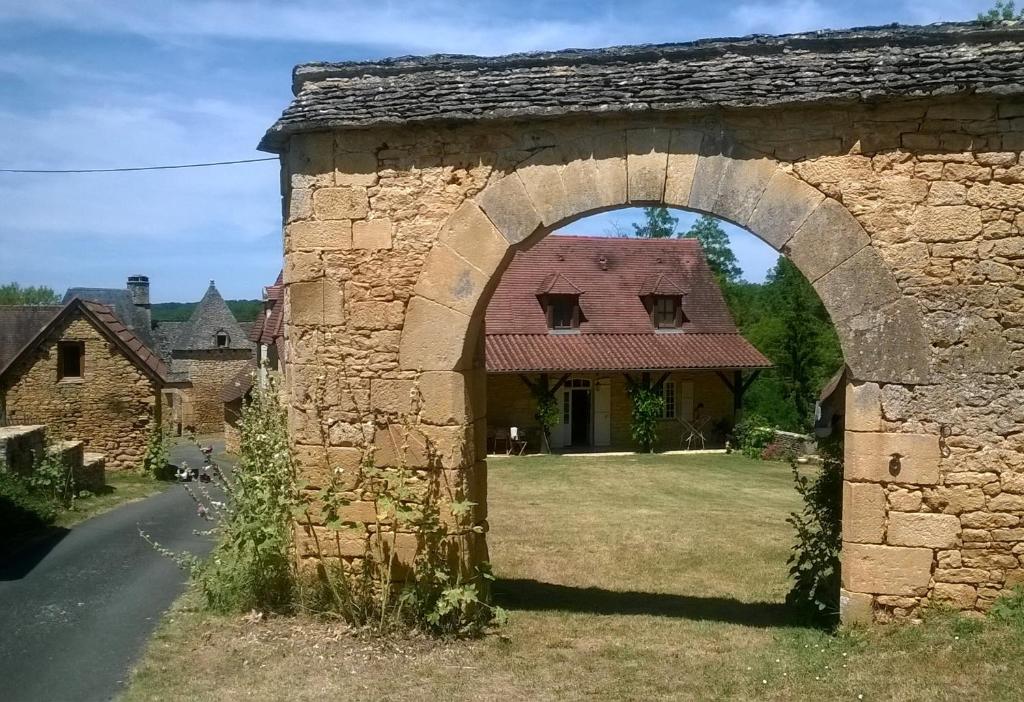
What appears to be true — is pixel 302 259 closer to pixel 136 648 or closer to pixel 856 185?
pixel 136 648

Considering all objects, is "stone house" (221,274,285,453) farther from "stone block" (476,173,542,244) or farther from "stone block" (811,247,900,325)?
"stone block" (811,247,900,325)

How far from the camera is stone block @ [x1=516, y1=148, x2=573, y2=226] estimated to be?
5.77 metres

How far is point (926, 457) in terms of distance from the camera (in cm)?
536

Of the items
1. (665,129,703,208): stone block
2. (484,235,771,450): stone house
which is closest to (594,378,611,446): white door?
(484,235,771,450): stone house

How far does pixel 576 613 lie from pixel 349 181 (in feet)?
11.3

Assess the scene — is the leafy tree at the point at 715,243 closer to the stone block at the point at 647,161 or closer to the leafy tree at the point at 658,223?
the leafy tree at the point at 658,223

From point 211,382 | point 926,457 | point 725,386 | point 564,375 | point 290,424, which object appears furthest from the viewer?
point 211,382

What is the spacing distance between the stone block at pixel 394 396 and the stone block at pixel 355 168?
1327mm

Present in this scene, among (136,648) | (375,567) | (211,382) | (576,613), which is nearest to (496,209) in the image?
(375,567)

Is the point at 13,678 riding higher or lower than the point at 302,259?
lower

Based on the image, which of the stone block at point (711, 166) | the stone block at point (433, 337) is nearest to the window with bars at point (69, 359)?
the stone block at point (433, 337)

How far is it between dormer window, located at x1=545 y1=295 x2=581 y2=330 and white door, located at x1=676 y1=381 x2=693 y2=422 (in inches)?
126

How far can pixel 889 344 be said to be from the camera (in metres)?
5.39

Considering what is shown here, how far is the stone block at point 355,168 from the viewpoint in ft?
19.7
